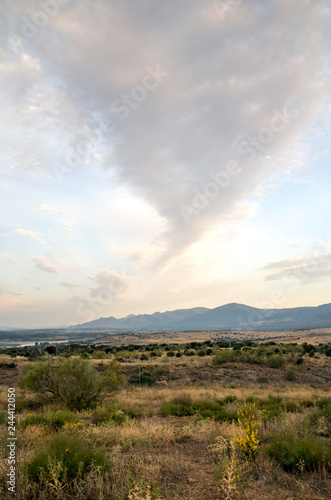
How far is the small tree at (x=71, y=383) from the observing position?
15.3 m

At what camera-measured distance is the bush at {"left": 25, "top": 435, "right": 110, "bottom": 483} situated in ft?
17.5

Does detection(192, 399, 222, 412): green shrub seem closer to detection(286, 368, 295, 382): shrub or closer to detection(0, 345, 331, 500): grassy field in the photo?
detection(0, 345, 331, 500): grassy field

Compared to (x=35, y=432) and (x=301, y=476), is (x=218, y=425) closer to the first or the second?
(x=301, y=476)

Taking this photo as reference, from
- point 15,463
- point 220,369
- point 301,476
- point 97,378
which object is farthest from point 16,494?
point 220,369

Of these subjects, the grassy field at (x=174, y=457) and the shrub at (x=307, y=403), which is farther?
the shrub at (x=307, y=403)

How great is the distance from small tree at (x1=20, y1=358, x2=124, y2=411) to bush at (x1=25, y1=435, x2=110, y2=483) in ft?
31.9

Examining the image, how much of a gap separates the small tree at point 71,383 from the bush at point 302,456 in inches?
428

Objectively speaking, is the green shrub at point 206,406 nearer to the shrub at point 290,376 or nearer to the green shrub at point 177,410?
the green shrub at point 177,410

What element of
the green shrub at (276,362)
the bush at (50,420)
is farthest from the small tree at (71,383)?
the green shrub at (276,362)

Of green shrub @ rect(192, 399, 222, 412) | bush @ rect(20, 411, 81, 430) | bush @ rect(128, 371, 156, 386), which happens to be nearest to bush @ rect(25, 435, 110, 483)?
bush @ rect(20, 411, 81, 430)

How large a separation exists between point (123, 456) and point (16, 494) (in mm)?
2837

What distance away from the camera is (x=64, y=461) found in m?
5.75

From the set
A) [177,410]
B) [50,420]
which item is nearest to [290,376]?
[177,410]

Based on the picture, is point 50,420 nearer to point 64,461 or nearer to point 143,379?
point 64,461
